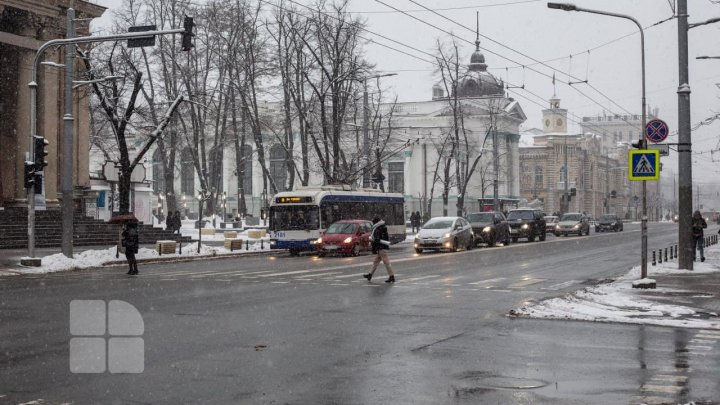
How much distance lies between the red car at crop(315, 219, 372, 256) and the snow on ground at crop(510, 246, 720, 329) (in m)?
17.1

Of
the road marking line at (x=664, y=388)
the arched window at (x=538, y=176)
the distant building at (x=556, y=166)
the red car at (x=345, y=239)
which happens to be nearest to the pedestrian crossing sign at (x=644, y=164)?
the road marking line at (x=664, y=388)

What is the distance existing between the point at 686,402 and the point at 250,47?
Answer: 46111 millimetres

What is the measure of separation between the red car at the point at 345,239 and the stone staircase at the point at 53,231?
8669 millimetres

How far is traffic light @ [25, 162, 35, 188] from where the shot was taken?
26688mm

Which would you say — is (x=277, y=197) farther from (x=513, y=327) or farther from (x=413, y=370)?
(x=413, y=370)

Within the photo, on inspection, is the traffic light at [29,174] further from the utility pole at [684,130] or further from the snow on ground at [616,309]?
the utility pole at [684,130]

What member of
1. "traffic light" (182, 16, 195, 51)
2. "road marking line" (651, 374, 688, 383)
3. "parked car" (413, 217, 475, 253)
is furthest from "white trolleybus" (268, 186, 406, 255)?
"road marking line" (651, 374, 688, 383)

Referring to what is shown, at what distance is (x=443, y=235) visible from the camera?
36.7m

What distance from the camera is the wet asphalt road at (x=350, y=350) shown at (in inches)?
320

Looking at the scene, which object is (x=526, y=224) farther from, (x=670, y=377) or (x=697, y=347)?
(x=670, y=377)

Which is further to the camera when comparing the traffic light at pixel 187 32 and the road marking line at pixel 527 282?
the traffic light at pixel 187 32

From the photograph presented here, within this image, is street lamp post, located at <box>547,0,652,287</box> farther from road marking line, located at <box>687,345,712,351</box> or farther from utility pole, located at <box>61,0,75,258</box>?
utility pole, located at <box>61,0,75,258</box>

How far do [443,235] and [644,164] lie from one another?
17160mm

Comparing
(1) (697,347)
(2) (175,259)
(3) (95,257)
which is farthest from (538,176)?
(1) (697,347)
